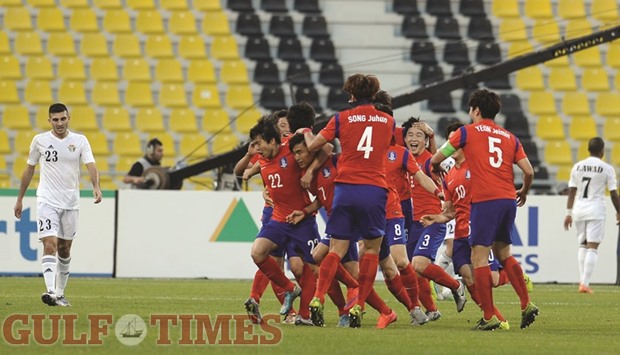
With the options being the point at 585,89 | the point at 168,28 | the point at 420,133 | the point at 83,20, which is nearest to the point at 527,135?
the point at 585,89

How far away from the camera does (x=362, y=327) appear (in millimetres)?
10930

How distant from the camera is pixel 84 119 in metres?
25.5

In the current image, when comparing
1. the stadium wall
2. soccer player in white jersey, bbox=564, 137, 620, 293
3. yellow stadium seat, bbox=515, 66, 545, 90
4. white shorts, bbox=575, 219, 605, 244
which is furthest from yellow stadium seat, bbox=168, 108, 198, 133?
white shorts, bbox=575, 219, 605, 244

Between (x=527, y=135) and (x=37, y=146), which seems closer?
(x=37, y=146)

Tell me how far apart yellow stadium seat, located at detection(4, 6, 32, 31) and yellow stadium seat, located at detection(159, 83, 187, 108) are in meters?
3.26

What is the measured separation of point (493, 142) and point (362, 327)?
196 centimetres

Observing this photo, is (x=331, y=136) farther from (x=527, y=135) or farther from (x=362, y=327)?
(x=527, y=135)

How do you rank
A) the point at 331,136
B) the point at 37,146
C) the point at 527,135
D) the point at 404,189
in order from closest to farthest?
the point at 331,136 → the point at 404,189 → the point at 37,146 → the point at 527,135

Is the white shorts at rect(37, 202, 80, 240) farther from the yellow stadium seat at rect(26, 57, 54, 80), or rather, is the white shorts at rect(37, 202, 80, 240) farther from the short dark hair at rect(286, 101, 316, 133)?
the yellow stadium seat at rect(26, 57, 54, 80)

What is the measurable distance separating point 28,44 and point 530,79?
1077 centimetres

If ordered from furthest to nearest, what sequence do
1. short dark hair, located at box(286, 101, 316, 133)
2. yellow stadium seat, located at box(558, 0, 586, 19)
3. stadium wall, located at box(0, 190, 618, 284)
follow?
yellow stadium seat, located at box(558, 0, 586, 19) → stadium wall, located at box(0, 190, 618, 284) → short dark hair, located at box(286, 101, 316, 133)

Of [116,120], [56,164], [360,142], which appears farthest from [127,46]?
[360,142]

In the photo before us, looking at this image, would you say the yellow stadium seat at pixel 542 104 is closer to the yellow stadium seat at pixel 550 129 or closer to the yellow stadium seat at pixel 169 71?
the yellow stadium seat at pixel 550 129

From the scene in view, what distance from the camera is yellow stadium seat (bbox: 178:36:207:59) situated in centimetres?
2667
